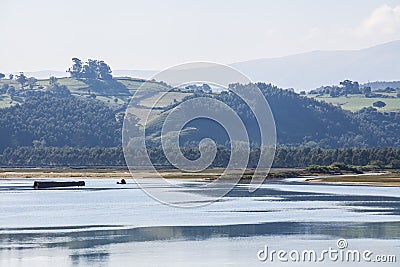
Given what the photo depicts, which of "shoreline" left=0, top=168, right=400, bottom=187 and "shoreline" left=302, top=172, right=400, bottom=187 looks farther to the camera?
"shoreline" left=0, top=168, right=400, bottom=187

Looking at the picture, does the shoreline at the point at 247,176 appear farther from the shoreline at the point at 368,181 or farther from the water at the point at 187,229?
the water at the point at 187,229

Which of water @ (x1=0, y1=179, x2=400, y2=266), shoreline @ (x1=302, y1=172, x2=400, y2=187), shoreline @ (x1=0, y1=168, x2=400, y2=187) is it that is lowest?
water @ (x1=0, y1=179, x2=400, y2=266)

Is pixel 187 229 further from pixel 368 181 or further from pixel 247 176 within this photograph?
pixel 247 176

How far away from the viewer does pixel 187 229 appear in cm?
7175

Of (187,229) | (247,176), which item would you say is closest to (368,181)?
(247,176)

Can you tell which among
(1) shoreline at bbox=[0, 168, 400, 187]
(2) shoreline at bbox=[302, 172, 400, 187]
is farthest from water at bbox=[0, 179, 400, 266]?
(1) shoreline at bbox=[0, 168, 400, 187]

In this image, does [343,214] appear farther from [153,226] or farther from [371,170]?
[371,170]

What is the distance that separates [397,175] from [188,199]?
200ft

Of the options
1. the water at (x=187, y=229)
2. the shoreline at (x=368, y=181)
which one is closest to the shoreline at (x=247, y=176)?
the shoreline at (x=368, y=181)

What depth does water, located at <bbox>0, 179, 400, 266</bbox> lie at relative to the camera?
5700 centimetres

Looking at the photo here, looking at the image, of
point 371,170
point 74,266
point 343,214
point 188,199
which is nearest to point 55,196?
point 188,199

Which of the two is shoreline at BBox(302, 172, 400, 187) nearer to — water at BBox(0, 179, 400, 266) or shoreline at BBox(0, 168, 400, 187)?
shoreline at BBox(0, 168, 400, 187)

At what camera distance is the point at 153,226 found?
74.1 m

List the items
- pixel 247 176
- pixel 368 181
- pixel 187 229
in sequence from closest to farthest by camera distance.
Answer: pixel 187 229
pixel 368 181
pixel 247 176
